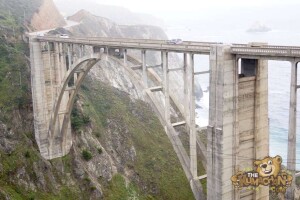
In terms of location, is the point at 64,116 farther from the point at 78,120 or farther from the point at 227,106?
the point at 227,106

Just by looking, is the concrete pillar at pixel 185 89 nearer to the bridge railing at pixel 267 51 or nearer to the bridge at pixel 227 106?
the bridge at pixel 227 106

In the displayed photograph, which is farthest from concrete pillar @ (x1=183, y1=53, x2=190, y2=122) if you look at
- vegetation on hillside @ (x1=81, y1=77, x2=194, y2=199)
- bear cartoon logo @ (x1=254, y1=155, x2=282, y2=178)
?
vegetation on hillside @ (x1=81, y1=77, x2=194, y2=199)

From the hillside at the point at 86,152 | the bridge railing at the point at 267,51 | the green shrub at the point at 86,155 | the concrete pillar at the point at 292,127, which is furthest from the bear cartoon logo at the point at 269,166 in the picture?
the green shrub at the point at 86,155

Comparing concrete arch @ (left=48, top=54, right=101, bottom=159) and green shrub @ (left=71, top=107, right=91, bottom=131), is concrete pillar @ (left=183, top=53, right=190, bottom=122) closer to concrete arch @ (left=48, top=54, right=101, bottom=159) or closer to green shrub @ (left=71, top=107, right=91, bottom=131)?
concrete arch @ (left=48, top=54, right=101, bottom=159)

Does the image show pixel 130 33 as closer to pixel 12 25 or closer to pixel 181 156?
pixel 12 25

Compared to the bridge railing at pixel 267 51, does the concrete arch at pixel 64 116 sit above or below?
below

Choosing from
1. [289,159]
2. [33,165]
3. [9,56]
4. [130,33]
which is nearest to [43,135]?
[33,165]
